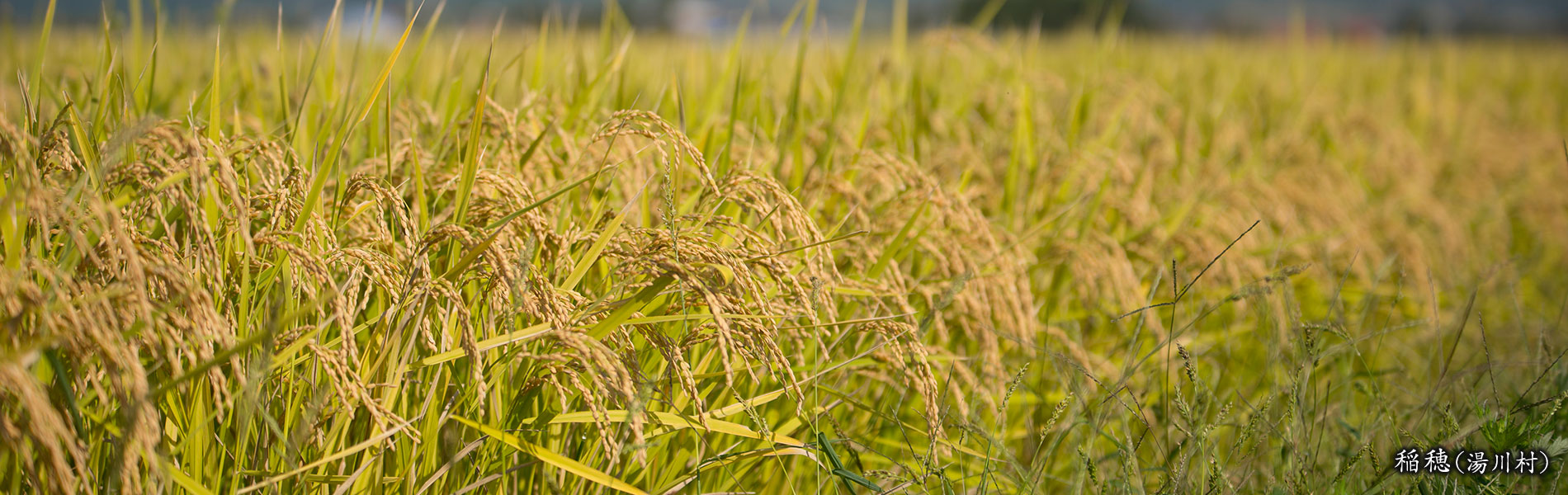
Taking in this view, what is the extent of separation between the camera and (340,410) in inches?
50.4

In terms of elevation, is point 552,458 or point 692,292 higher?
point 692,292

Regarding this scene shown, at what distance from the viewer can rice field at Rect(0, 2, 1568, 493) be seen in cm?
117

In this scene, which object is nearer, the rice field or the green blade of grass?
the rice field

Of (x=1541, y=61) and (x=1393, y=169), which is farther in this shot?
(x=1541, y=61)

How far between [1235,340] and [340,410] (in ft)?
8.47

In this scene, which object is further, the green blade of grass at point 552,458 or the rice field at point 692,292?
the green blade of grass at point 552,458

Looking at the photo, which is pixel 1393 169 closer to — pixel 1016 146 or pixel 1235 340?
pixel 1235 340

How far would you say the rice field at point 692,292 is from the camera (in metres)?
1.17

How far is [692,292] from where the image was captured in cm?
132

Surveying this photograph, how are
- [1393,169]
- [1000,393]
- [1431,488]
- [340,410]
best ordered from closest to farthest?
[340,410] → [1431,488] → [1000,393] → [1393,169]

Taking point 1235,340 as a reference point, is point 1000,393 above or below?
above

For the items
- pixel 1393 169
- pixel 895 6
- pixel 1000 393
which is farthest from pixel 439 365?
pixel 1393 169

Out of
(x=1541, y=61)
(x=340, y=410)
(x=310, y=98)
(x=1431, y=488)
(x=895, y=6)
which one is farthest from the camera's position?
(x=1541, y=61)

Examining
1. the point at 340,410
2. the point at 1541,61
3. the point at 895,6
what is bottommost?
the point at 1541,61
